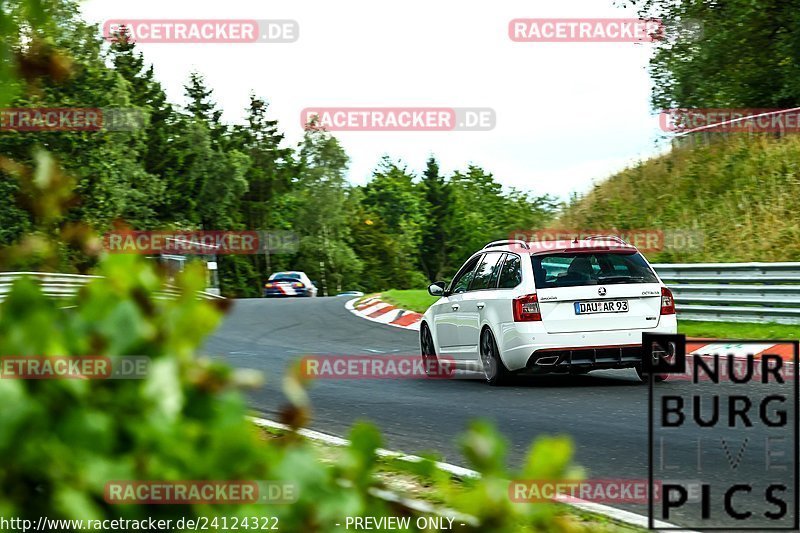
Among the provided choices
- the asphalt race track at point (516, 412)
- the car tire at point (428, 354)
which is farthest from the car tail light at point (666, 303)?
the car tire at point (428, 354)

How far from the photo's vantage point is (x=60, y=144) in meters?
51.1

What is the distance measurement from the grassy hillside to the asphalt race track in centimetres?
1015

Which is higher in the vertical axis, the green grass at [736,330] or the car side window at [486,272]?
the car side window at [486,272]

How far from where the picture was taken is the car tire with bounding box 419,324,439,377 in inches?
563

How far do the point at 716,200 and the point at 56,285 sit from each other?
27.2 m

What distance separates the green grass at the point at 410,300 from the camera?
84.1 ft

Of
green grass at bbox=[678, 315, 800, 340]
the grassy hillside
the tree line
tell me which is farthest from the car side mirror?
the tree line

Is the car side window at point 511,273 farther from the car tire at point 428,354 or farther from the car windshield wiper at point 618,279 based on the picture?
the car tire at point 428,354

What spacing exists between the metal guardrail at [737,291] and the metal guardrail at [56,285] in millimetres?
15490

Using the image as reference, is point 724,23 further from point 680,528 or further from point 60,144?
point 60,144

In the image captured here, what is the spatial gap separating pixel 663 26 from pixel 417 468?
111 ft

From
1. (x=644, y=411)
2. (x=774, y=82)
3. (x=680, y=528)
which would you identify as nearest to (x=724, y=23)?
(x=774, y=82)

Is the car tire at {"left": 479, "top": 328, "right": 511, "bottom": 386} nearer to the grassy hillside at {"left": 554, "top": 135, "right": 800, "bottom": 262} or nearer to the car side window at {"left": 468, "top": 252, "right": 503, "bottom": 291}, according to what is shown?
the car side window at {"left": 468, "top": 252, "right": 503, "bottom": 291}

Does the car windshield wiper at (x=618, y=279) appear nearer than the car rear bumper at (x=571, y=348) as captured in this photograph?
No
